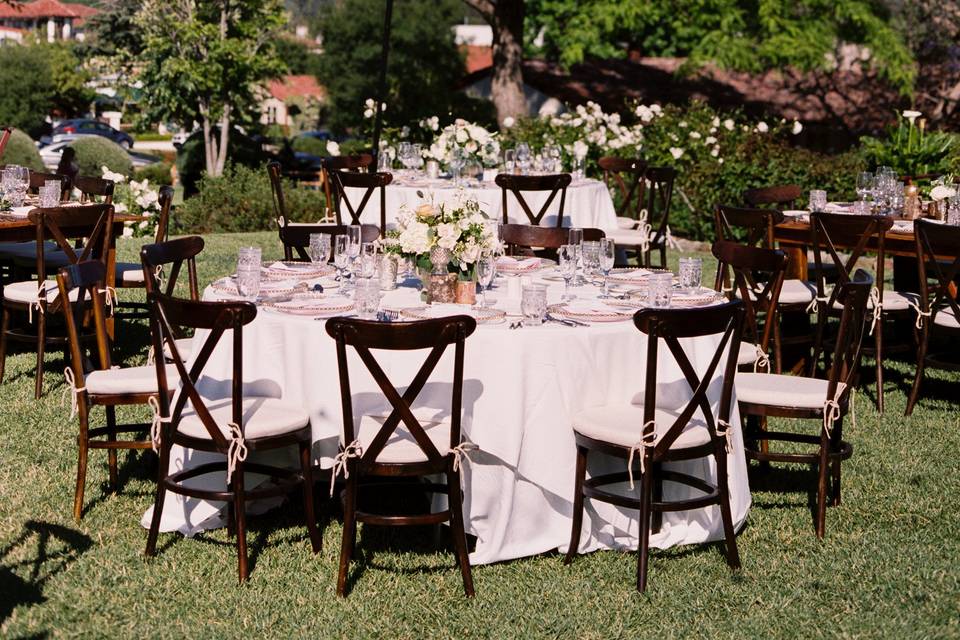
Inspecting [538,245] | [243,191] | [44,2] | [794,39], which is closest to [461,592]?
[538,245]

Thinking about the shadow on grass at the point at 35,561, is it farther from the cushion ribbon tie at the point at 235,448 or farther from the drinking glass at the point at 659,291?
the drinking glass at the point at 659,291

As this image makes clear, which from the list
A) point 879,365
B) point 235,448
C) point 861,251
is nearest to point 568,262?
point 235,448

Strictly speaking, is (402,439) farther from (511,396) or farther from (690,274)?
(690,274)

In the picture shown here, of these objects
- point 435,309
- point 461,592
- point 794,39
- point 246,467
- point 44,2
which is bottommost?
point 461,592

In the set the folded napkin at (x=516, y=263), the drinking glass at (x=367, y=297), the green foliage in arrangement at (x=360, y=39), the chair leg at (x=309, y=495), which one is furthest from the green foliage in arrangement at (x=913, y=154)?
the green foliage in arrangement at (x=360, y=39)

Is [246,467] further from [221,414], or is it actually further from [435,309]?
[435,309]

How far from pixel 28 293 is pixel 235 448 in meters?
3.37

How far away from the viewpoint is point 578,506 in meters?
4.84

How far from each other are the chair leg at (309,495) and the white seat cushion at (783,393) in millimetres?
1862

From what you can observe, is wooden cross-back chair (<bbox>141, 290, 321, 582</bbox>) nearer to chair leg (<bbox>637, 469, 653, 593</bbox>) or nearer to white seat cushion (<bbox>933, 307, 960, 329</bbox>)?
chair leg (<bbox>637, 469, 653, 593</bbox>)

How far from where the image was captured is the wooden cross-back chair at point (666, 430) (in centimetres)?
443

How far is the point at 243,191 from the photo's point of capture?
16.9 m

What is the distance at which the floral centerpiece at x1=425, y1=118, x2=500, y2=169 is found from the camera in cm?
1088

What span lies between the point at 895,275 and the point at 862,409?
7.47 feet
